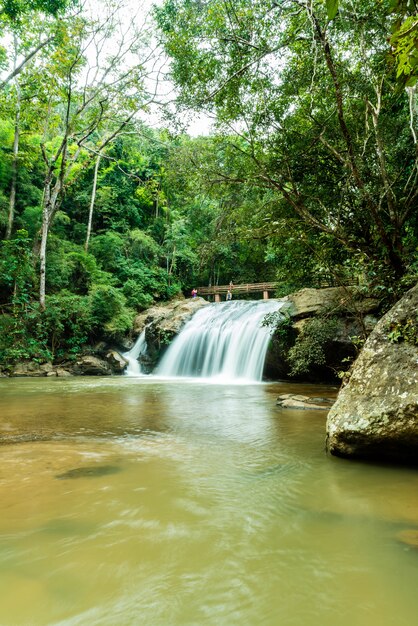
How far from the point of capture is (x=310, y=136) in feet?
21.6

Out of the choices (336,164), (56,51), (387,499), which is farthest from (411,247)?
(56,51)

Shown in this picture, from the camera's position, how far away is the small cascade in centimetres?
1570

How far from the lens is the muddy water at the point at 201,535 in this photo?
135 centimetres

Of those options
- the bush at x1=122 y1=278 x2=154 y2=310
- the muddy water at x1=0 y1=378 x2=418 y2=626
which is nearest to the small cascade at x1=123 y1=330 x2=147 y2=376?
the bush at x1=122 y1=278 x2=154 y2=310

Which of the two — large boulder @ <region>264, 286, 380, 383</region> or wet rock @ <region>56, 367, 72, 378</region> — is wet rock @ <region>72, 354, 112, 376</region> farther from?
large boulder @ <region>264, 286, 380, 383</region>

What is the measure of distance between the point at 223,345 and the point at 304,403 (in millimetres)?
7656

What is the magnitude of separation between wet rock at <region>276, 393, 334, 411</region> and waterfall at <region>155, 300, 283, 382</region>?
5044 mm

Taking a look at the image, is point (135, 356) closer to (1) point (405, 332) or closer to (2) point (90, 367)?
(2) point (90, 367)

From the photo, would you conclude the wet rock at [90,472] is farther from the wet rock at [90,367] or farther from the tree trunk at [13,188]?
the tree trunk at [13,188]

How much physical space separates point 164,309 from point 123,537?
17.1 meters

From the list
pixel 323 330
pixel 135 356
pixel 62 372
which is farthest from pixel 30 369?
pixel 323 330

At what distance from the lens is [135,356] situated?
1669 centimetres

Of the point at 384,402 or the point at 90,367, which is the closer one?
the point at 384,402

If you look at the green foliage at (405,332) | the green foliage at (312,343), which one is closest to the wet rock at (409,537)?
the green foliage at (405,332)
